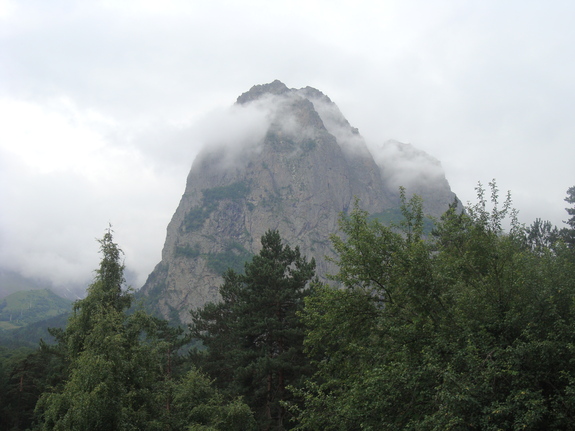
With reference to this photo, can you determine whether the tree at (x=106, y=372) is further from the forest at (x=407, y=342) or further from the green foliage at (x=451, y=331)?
the green foliage at (x=451, y=331)

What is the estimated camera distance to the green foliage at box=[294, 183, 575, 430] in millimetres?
9773

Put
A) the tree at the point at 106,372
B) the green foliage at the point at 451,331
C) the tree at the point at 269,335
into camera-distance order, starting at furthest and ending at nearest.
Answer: the tree at the point at 269,335 → the tree at the point at 106,372 → the green foliage at the point at 451,331

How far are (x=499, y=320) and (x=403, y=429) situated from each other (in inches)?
163

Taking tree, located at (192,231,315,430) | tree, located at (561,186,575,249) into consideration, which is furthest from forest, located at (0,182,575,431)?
tree, located at (561,186,575,249)

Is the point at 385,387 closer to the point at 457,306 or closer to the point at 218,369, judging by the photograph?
the point at 457,306

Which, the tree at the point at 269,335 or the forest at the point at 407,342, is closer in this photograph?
the forest at the point at 407,342

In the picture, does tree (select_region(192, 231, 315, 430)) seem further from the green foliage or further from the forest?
the green foliage

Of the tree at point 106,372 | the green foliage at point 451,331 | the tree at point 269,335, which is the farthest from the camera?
the tree at point 269,335

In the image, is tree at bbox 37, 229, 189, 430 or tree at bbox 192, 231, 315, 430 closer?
tree at bbox 37, 229, 189, 430

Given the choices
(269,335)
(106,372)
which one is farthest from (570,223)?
(106,372)

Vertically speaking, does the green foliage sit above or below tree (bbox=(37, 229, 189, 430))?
above

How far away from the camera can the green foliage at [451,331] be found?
385 inches

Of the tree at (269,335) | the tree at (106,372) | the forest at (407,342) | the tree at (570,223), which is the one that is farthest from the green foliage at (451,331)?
the tree at (570,223)

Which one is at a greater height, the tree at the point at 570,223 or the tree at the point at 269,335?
the tree at the point at 570,223
